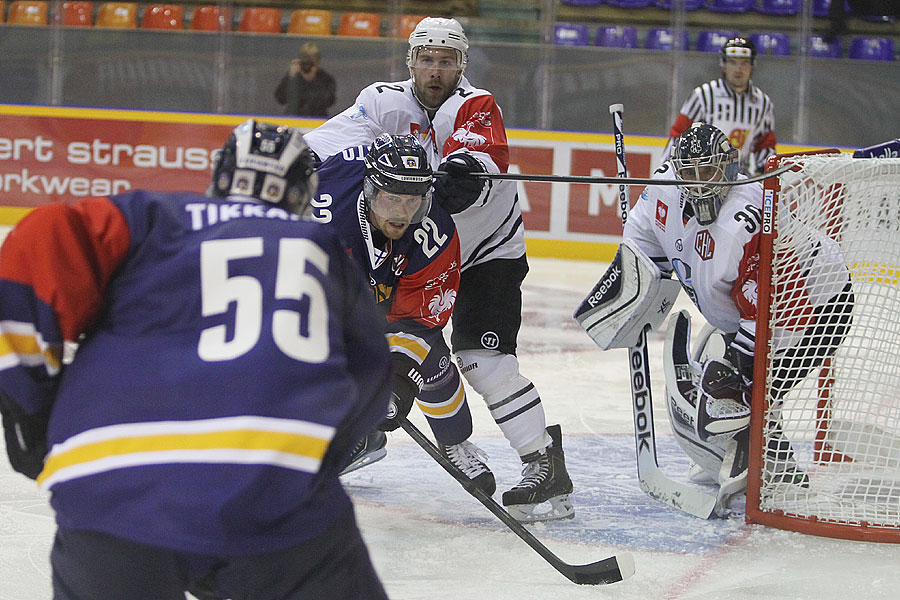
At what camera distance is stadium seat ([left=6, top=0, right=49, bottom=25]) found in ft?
24.1

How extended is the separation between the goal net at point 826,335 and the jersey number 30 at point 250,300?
1693mm

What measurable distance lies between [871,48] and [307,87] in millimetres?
3546

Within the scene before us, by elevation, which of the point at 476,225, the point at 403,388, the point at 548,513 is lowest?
the point at 548,513

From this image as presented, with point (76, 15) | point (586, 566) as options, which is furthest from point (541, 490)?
point (76, 15)

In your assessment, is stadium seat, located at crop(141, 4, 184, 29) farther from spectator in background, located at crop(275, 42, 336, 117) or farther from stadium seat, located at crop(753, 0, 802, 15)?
stadium seat, located at crop(753, 0, 802, 15)

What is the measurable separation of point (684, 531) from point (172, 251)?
1.80m

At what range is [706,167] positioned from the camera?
2.80 metres

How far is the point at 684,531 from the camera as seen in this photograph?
106 inches

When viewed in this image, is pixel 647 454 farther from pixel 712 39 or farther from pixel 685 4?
pixel 685 4

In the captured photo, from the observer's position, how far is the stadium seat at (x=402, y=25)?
721 centimetres

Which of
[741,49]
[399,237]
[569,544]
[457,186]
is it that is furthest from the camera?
[741,49]

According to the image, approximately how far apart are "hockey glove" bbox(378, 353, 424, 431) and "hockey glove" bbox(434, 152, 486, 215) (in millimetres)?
450

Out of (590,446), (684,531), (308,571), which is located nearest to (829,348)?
(684,531)

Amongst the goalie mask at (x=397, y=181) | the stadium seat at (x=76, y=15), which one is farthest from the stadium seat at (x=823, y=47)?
the goalie mask at (x=397, y=181)
